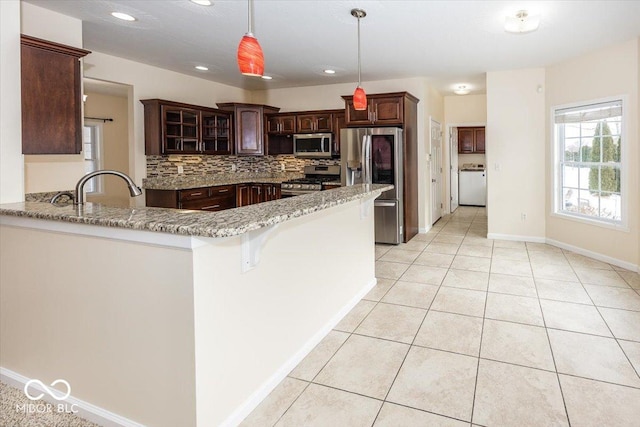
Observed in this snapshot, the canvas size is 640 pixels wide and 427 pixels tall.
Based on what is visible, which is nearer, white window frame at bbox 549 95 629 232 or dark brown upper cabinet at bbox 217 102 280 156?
white window frame at bbox 549 95 629 232

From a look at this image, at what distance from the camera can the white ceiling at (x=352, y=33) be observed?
10.9 feet

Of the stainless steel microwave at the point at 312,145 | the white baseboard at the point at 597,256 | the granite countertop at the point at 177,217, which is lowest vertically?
the white baseboard at the point at 597,256

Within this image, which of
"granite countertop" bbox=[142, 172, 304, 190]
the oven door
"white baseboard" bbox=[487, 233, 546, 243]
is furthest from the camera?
the oven door

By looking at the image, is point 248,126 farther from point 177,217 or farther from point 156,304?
point 156,304

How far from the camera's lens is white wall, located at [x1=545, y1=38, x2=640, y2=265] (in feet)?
14.0

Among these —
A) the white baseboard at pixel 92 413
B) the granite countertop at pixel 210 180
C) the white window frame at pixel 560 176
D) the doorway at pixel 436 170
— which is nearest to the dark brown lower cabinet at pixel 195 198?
the granite countertop at pixel 210 180

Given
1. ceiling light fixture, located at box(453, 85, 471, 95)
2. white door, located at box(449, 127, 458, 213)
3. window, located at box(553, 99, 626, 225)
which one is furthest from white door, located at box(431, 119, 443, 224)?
window, located at box(553, 99, 626, 225)

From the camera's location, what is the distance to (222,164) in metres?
6.53

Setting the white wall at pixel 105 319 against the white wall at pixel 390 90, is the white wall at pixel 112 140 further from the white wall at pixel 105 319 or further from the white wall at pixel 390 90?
the white wall at pixel 105 319

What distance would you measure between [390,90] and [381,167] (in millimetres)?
1442

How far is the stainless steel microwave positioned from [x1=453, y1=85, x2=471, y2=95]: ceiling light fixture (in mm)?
2563

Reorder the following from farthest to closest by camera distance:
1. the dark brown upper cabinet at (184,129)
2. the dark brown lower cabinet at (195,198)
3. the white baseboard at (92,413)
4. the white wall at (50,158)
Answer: the dark brown upper cabinet at (184,129) → the dark brown lower cabinet at (195,198) → the white wall at (50,158) → the white baseboard at (92,413)

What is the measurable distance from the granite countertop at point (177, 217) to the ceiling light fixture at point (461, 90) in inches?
225

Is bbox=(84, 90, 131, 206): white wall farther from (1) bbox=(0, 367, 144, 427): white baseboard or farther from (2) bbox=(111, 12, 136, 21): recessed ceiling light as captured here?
(1) bbox=(0, 367, 144, 427): white baseboard
